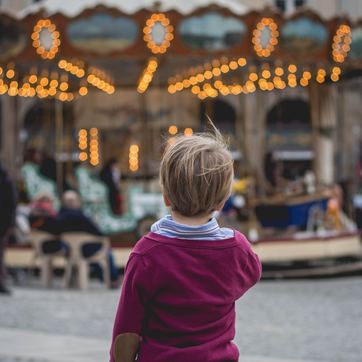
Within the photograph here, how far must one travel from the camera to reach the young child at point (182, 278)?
3215 millimetres

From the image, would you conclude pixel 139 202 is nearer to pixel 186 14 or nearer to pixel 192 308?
pixel 186 14

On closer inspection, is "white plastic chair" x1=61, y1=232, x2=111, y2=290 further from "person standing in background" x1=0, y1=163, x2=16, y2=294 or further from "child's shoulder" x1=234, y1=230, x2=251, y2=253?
"child's shoulder" x1=234, y1=230, x2=251, y2=253

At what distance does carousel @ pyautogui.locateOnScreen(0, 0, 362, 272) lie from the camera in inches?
728

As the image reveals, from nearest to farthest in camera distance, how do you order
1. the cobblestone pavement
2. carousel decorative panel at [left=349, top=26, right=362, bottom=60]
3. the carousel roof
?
the cobblestone pavement
the carousel roof
carousel decorative panel at [left=349, top=26, right=362, bottom=60]

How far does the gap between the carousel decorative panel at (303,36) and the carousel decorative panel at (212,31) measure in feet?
2.40

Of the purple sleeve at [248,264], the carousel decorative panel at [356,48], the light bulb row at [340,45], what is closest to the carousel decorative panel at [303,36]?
the light bulb row at [340,45]

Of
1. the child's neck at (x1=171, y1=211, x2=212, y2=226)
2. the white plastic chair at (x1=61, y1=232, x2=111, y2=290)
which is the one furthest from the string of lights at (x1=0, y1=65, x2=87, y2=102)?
the child's neck at (x1=171, y1=211, x2=212, y2=226)

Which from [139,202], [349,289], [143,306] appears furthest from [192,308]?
[139,202]

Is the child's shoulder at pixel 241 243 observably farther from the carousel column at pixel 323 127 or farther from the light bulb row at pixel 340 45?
the carousel column at pixel 323 127

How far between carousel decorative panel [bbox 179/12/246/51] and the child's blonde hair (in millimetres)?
15456

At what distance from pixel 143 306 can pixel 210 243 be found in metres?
0.26

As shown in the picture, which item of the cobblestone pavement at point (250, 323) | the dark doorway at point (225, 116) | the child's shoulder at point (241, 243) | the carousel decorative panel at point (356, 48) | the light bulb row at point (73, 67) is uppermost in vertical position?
the carousel decorative panel at point (356, 48)

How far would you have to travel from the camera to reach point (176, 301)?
326 centimetres

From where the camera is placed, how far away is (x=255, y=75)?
2161cm
